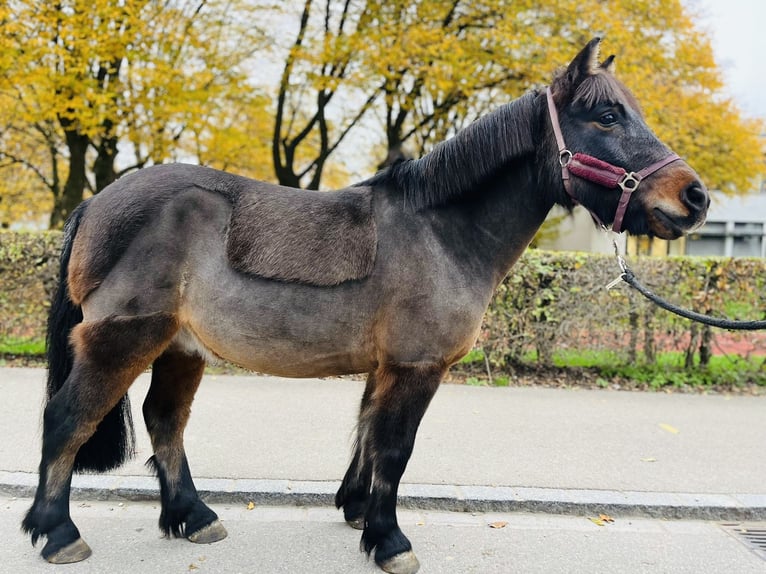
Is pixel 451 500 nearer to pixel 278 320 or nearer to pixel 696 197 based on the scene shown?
pixel 278 320

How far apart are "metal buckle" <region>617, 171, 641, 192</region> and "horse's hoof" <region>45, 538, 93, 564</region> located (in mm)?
3122

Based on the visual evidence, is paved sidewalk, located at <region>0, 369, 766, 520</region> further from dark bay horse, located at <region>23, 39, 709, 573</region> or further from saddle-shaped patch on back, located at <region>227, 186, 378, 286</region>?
saddle-shaped patch on back, located at <region>227, 186, 378, 286</region>

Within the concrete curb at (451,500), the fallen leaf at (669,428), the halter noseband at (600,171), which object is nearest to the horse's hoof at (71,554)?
the concrete curb at (451,500)

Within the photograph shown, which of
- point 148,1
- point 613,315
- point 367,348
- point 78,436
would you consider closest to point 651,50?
point 613,315

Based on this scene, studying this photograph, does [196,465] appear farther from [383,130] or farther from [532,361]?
[383,130]

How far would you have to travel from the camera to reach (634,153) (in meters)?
2.48

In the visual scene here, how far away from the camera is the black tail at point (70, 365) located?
9.59 ft

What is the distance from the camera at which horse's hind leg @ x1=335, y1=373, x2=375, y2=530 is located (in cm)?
303

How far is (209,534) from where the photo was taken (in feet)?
10.0

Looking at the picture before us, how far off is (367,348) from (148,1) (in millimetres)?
10256

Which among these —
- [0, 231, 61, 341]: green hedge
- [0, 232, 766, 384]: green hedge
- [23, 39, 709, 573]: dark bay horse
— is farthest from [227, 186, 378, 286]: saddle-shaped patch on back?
[0, 231, 61, 341]: green hedge

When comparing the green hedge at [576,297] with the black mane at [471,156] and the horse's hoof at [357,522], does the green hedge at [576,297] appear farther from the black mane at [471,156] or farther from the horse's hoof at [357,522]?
the black mane at [471,156]

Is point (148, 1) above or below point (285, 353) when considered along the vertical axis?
above

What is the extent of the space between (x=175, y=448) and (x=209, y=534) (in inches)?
19.8
